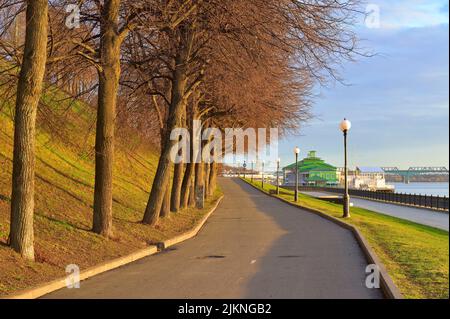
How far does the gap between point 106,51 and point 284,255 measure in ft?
23.4

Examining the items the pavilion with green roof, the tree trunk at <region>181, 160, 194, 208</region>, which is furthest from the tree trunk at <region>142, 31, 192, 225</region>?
the pavilion with green roof

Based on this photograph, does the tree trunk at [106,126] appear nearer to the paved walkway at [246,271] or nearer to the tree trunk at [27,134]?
the paved walkway at [246,271]

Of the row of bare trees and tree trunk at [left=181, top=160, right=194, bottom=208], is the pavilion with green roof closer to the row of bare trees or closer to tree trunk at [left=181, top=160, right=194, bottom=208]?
tree trunk at [left=181, top=160, right=194, bottom=208]

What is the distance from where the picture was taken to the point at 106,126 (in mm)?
15875

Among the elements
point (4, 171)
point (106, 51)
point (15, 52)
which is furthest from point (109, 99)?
point (4, 171)

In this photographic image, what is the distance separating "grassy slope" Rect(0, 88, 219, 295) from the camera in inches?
438

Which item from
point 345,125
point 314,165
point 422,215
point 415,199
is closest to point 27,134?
point 345,125

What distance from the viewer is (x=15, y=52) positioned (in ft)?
44.9

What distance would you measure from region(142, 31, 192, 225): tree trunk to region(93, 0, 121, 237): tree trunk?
4123 millimetres

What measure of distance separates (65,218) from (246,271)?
21.9 feet

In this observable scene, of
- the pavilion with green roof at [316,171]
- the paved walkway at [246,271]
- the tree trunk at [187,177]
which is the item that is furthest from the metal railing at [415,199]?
the pavilion with green roof at [316,171]

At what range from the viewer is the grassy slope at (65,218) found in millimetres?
11117
